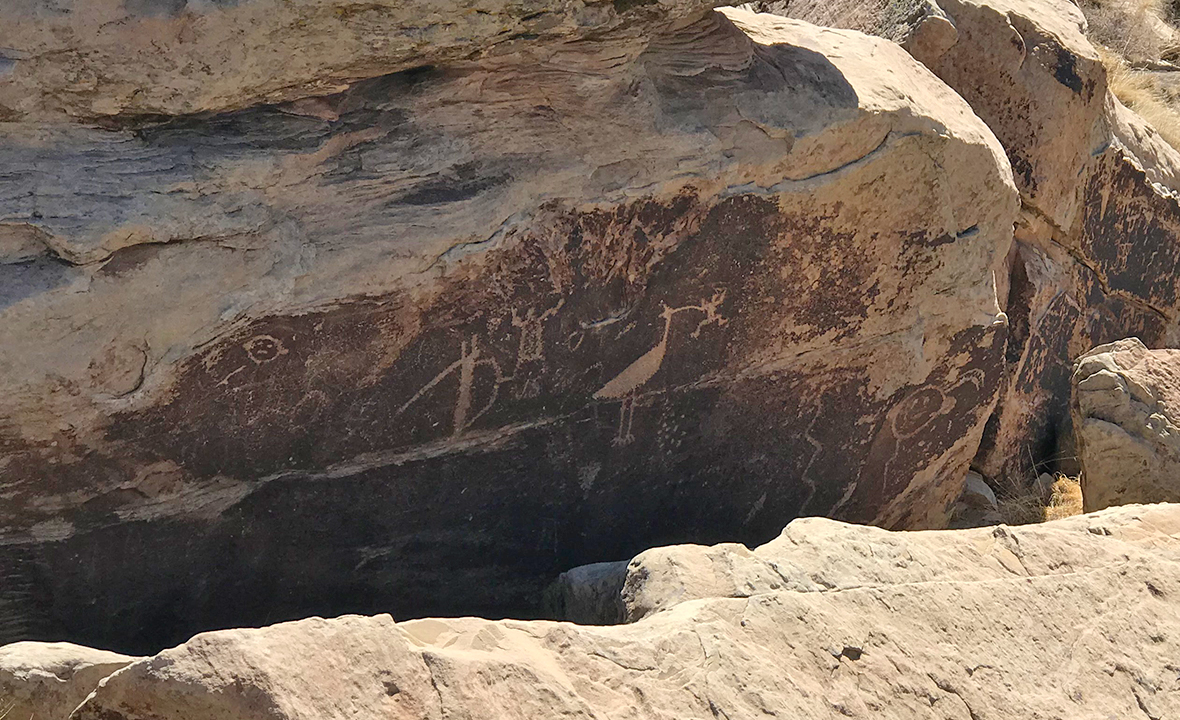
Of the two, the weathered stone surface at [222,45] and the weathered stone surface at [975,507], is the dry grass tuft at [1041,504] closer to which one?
the weathered stone surface at [975,507]

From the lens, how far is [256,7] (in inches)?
99.6

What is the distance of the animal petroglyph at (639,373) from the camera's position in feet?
10.2

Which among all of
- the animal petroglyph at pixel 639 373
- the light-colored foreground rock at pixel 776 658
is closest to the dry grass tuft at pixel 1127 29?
the animal petroglyph at pixel 639 373

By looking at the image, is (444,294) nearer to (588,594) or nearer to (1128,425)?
(588,594)

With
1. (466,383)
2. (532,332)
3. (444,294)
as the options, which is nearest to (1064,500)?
(532,332)

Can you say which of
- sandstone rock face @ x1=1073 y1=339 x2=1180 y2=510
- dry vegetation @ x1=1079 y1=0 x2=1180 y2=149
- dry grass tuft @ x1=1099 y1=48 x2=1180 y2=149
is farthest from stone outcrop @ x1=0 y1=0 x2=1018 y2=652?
dry vegetation @ x1=1079 y1=0 x2=1180 y2=149

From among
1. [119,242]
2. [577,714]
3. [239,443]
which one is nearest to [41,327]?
[119,242]

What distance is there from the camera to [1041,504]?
13.9 ft

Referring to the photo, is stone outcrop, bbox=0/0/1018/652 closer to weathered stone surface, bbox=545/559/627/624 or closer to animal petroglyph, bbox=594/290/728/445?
animal petroglyph, bbox=594/290/728/445

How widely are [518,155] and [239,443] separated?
95cm

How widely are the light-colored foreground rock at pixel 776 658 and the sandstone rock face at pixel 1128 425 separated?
0.69 meters

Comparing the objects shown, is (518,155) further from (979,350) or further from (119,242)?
(979,350)

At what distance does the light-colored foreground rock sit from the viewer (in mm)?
2000

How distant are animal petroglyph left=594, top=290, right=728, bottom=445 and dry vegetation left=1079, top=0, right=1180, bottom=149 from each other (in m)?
4.32
